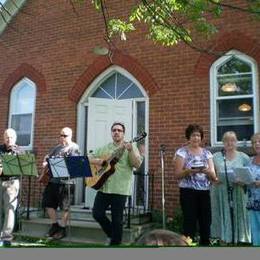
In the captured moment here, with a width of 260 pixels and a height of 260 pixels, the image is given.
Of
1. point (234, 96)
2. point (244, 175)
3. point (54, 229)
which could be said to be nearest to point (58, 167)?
point (54, 229)

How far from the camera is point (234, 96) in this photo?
27.2 feet

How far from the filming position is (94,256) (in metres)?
0.81

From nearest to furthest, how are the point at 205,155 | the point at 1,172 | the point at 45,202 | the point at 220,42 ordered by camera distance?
the point at 205,155 < the point at 1,172 < the point at 45,202 < the point at 220,42

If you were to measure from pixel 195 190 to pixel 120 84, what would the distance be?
15.1 ft

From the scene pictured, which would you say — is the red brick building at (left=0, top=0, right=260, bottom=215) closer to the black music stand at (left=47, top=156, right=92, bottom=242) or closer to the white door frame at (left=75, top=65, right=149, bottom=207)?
the white door frame at (left=75, top=65, right=149, bottom=207)

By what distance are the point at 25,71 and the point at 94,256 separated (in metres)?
10.6

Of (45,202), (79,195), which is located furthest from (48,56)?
(45,202)

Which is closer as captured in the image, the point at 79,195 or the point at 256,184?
the point at 256,184

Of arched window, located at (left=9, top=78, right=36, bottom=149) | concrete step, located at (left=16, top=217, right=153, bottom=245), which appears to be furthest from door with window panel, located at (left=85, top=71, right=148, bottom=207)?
arched window, located at (left=9, top=78, right=36, bottom=149)

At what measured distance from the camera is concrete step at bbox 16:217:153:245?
291 inches

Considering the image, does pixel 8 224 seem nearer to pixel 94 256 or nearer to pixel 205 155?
pixel 205 155

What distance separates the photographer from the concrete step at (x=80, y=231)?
7.38m

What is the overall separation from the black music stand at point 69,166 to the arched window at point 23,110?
385cm

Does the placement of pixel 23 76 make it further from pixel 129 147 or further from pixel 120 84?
pixel 129 147
